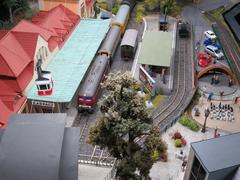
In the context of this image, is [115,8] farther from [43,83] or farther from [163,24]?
[43,83]

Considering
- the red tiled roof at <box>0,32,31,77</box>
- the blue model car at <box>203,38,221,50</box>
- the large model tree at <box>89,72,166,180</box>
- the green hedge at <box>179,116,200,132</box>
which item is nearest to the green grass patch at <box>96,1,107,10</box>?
the blue model car at <box>203,38,221,50</box>

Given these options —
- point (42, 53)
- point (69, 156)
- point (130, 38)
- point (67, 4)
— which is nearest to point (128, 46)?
point (130, 38)

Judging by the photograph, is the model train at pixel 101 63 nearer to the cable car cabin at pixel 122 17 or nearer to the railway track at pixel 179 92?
the cable car cabin at pixel 122 17

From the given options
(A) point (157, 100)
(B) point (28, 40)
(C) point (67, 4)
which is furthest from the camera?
(C) point (67, 4)

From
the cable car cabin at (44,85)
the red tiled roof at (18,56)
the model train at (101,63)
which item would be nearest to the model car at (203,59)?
the model train at (101,63)

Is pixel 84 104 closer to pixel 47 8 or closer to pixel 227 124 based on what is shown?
pixel 227 124

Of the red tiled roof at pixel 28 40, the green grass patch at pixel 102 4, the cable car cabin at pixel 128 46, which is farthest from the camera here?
the green grass patch at pixel 102 4

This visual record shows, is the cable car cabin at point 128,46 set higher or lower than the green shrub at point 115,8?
lower
